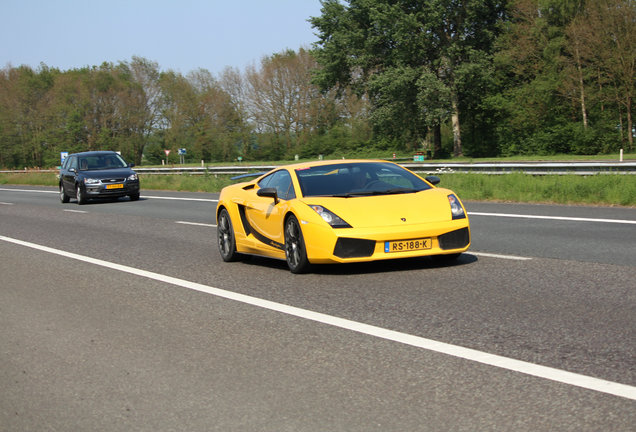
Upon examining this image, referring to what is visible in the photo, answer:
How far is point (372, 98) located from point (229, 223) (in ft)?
170

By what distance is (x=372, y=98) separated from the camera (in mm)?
61719

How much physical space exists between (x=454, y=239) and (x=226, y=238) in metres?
3.42

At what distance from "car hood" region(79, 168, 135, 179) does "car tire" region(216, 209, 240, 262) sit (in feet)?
55.9

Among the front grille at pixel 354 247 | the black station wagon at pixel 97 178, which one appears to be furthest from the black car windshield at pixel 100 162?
the front grille at pixel 354 247

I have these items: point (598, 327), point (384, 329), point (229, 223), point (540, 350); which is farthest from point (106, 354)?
point (229, 223)

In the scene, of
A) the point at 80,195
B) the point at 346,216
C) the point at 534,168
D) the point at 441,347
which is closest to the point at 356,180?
the point at 346,216

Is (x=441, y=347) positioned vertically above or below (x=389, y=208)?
below

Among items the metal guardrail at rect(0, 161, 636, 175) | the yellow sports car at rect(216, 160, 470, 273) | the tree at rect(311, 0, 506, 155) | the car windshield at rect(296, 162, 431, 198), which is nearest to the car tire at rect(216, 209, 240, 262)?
the yellow sports car at rect(216, 160, 470, 273)

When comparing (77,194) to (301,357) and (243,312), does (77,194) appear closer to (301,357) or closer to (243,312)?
(243,312)

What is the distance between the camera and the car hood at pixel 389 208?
8.67 m

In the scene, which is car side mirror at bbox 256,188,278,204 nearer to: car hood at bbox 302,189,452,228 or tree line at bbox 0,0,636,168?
car hood at bbox 302,189,452,228

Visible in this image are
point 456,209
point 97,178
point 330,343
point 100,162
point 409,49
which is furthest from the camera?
point 409,49

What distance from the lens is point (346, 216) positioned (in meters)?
8.71

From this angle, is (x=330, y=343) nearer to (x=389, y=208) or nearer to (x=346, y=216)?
(x=346, y=216)
